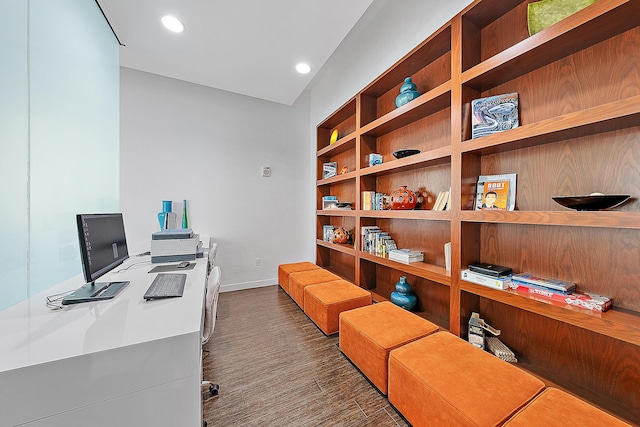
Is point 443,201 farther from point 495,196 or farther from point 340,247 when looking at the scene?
point 340,247

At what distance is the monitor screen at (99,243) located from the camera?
1126 millimetres

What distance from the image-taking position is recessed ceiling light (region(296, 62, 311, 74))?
2668 mm

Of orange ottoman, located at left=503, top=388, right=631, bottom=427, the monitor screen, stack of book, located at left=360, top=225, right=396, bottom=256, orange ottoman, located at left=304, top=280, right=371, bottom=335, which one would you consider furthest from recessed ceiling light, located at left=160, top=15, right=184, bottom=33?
orange ottoman, located at left=503, top=388, right=631, bottom=427

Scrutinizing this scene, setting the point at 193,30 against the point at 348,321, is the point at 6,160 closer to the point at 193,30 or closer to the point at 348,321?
the point at 193,30

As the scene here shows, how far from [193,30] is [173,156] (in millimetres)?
1628

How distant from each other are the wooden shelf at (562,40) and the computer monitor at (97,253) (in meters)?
2.46

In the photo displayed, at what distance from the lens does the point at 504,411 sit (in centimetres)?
99

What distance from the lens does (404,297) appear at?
2248 mm

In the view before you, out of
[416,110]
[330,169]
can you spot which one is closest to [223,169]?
[330,169]

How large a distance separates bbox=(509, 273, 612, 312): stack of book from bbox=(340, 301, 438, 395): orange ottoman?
2.06 ft

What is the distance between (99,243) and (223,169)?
240 cm

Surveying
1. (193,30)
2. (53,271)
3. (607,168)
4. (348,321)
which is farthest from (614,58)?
(53,271)

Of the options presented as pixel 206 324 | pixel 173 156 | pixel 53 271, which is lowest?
pixel 206 324

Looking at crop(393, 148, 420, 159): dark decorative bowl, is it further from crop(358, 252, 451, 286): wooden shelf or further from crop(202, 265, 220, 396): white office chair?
crop(202, 265, 220, 396): white office chair
